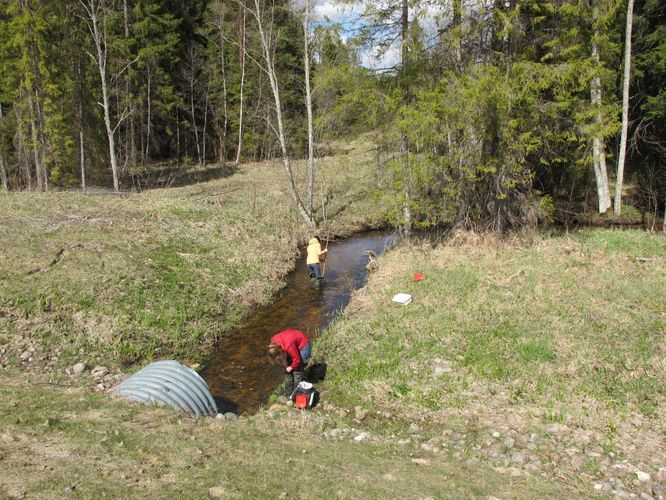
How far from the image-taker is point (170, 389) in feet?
24.8

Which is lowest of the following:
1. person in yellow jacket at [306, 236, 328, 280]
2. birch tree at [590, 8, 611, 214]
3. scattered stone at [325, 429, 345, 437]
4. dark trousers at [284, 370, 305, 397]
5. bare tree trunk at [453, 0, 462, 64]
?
scattered stone at [325, 429, 345, 437]

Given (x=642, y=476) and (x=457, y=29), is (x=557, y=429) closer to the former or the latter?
(x=642, y=476)

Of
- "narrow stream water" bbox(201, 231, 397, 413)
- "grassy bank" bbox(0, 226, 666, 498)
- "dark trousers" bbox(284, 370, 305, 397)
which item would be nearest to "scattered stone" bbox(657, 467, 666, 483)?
"grassy bank" bbox(0, 226, 666, 498)

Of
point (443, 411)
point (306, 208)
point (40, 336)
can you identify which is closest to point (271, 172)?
point (306, 208)

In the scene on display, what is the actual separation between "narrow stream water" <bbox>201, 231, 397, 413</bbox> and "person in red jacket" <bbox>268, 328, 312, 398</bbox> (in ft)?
2.29

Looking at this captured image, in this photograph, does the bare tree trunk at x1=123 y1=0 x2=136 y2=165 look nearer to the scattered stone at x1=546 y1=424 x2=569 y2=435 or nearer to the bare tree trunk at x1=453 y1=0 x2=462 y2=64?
the bare tree trunk at x1=453 y1=0 x2=462 y2=64

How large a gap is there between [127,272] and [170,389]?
230 inches

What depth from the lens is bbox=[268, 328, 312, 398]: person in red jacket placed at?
8789mm

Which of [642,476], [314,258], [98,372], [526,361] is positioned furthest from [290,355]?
[314,258]

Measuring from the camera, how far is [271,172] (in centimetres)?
3550

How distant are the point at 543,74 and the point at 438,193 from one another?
4.35 metres

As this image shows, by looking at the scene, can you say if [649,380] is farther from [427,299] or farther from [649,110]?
[649,110]

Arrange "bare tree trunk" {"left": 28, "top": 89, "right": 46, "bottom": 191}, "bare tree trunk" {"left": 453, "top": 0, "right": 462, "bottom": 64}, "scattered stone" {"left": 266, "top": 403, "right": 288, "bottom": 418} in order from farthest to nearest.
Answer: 1. "bare tree trunk" {"left": 28, "top": 89, "right": 46, "bottom": 191}
2. "bare tree trunk" {"left": 453, "top": 0, "right": 462, "bottom": 64}
3. "scattered stone" {"left": 266, "top": 403, "right": 288, "bottom": 418}

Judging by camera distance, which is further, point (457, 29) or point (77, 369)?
point (457, 29)
